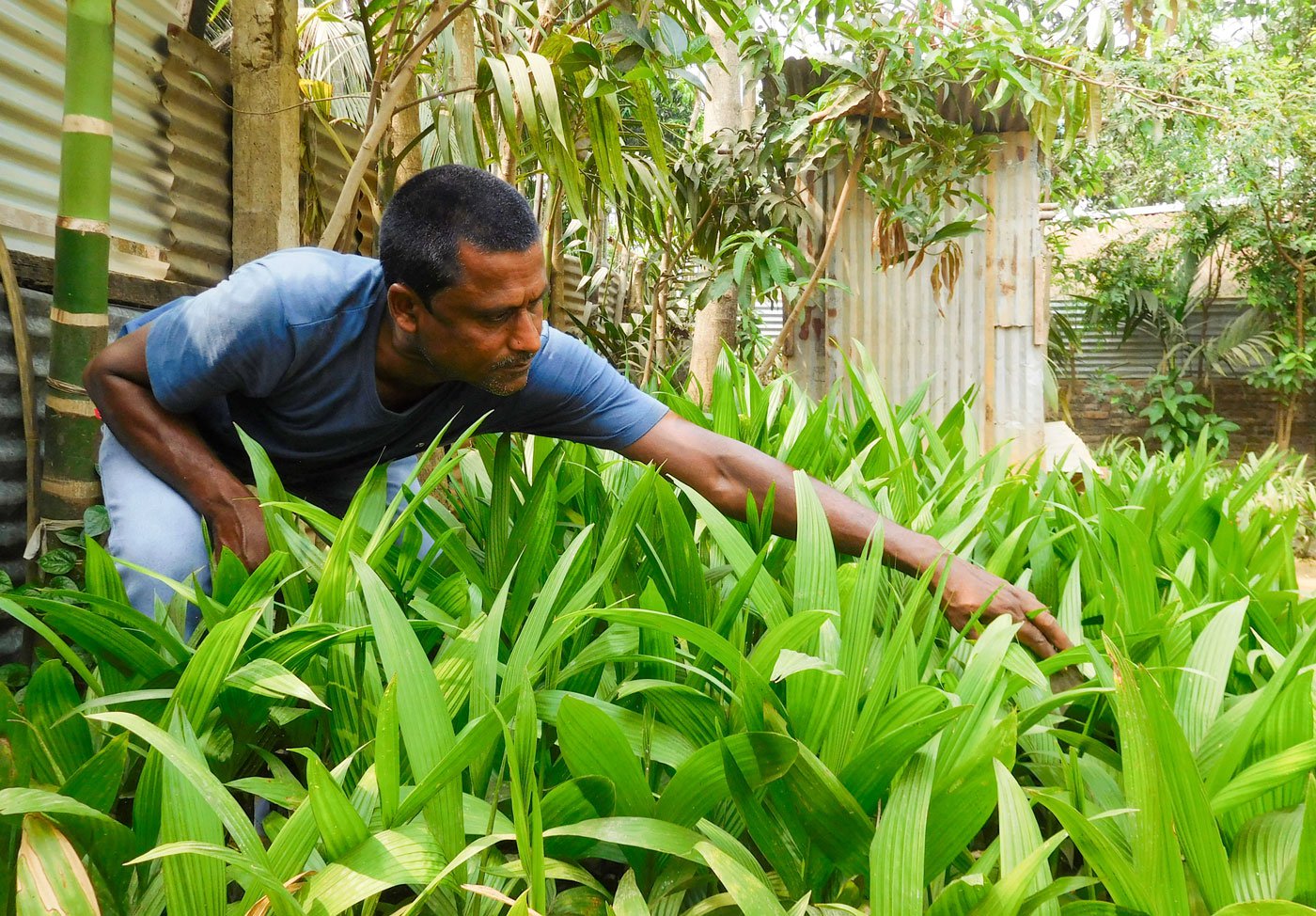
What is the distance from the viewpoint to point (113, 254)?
2.73 meters

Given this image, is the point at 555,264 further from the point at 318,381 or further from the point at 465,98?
the point at 318,381

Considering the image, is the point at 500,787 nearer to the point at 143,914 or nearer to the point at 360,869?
the point at 360,869

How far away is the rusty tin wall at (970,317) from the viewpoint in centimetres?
520

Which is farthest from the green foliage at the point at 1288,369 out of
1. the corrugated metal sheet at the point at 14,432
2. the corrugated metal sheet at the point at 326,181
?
the corrugated metal sheet at the point at 14,432

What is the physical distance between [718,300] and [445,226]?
277 centimetres

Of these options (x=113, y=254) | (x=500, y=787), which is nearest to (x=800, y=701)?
(x=500, y=787)

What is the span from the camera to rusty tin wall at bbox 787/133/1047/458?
17.0 ft

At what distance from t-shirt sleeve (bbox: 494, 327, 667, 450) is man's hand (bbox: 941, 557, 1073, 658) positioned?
0.59 metres

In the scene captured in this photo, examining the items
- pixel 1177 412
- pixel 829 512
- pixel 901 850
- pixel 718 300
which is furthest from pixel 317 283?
pixel 1177 412

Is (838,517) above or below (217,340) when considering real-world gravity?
below

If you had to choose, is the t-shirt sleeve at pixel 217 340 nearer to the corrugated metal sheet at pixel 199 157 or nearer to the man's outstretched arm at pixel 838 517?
the man's outstretched arm at pixel 838 517

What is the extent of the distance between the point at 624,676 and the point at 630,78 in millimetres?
1807

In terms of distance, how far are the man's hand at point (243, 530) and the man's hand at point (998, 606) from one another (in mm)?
941

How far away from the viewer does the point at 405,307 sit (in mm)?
1588
